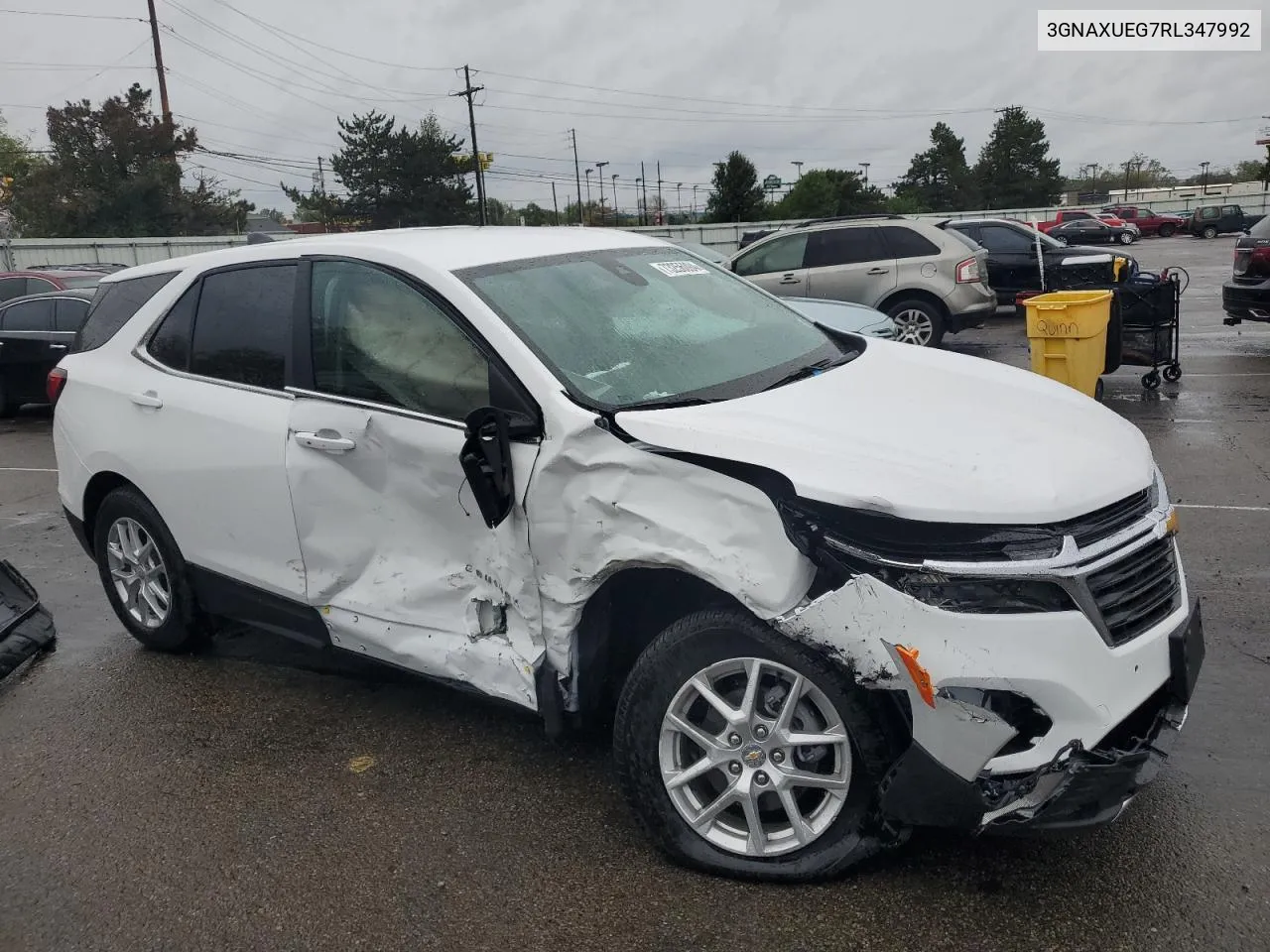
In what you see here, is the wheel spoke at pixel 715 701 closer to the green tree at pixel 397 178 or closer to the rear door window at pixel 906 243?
the rear door window at pixel 906 243

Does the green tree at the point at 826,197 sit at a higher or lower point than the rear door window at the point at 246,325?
higher

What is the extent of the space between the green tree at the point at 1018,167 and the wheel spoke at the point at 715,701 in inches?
3133

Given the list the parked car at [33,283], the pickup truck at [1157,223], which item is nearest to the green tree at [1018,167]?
the pickup truck at [1157,223]

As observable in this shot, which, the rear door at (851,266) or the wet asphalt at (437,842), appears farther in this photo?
the rear door at (851,266)

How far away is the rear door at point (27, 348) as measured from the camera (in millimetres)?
11914

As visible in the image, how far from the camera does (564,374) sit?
3.22m

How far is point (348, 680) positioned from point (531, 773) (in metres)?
1.27

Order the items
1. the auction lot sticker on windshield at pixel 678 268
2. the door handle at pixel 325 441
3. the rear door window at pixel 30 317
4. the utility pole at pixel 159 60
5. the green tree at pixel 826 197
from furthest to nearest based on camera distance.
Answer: the green tree at pixel 826 197 < the utility pole at pixel 159 60 < the rear door window at pixel 30 317 < the auction lot sticker on windshield at pixel 678 268 < the door handle at pixel 325 441

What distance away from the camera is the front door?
3.29m

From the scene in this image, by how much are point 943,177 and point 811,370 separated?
274 ft

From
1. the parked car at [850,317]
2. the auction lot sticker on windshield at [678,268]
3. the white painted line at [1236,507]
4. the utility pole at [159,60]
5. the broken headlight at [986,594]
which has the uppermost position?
the utility pole at [159,60]

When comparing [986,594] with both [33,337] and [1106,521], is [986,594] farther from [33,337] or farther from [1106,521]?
[33,337]

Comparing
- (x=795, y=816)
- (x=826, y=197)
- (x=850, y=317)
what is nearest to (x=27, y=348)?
(x=850, y=317)

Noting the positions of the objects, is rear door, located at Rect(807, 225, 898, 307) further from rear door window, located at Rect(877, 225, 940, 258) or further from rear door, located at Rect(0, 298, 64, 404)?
rear door, located at Rect(0, 298, 64, 404)
